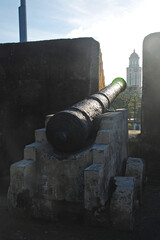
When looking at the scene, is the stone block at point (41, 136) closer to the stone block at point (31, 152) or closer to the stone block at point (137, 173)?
the stone block at point (31, 152)

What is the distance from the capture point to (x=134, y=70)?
69.7 meters

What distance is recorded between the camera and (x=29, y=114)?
15.8 feet

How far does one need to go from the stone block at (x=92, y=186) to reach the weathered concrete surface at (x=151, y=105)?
9.64 feet

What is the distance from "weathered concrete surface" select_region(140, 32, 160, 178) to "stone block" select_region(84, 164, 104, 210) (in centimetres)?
294

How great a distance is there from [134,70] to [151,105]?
67147 millimetres

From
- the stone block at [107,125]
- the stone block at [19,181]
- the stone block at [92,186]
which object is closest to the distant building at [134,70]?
the stone block at [107,125]

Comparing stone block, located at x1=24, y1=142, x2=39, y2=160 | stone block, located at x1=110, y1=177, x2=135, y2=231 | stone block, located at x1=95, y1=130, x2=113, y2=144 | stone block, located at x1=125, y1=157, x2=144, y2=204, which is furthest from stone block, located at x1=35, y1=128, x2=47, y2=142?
stone block, located at x1=125, y1=157, x2=144, y2=204

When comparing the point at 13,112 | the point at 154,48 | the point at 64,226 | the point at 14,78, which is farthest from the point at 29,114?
the point at 154,48

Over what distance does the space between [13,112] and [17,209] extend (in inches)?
90.8

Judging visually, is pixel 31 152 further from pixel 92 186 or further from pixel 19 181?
pixel 92 186

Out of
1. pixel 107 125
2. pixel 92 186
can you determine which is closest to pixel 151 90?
pixel 107 125

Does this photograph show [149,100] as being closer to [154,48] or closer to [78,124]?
[154,48]

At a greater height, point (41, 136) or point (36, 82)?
point (36, 82)

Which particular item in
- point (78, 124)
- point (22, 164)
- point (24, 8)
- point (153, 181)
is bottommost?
point (153, 181)
